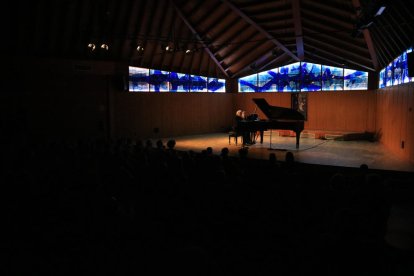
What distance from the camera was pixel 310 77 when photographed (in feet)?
55.3

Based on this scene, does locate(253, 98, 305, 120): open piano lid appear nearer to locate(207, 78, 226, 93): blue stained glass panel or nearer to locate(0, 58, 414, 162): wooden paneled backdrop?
locate(0, 58, 414, 162): wooden paneled backdrop

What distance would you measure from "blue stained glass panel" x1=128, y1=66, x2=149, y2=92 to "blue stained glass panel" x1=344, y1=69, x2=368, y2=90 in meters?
9.13

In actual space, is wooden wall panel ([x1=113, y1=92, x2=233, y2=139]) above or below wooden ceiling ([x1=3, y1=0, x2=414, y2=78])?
below

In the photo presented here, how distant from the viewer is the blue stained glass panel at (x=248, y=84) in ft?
61.2

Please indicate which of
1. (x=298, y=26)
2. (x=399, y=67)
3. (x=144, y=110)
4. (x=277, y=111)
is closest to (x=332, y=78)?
(x=298, y=26)

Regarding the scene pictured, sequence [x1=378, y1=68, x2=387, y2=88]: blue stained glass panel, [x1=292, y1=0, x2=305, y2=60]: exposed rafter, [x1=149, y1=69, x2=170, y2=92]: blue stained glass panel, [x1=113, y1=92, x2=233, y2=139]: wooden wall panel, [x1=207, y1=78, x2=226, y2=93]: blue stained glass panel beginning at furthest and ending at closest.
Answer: [x1=207, y1=78, x2=226, y2=93]: blue stained glass panel, [x1=149, y1=69, x2=170, y2=92]: blue stained glass panel, [x1=113, y1=92, x2=233, y2=139]: wooden wall panel, [x1=378, y1=68, x2=387, y2=88]: blue stained glass panel, [x1=292, y1=0, x2=305, y2=60]: exposed rafter

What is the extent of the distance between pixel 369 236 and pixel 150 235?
2.10 m

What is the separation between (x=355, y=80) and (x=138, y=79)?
385 inches

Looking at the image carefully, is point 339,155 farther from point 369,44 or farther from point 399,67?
point 369,44

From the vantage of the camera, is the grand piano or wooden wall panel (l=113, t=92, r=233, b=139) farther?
wooden wall panel (l=113, t=92, r=233, b=139)

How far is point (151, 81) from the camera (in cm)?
1577

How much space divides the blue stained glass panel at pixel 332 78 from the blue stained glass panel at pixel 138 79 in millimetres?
8338

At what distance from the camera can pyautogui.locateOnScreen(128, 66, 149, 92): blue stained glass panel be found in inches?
597

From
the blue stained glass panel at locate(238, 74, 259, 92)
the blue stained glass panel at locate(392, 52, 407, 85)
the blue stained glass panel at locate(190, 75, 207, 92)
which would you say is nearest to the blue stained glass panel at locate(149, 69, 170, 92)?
the blue stained glass panel at locate(190, 75, 207, 92)
